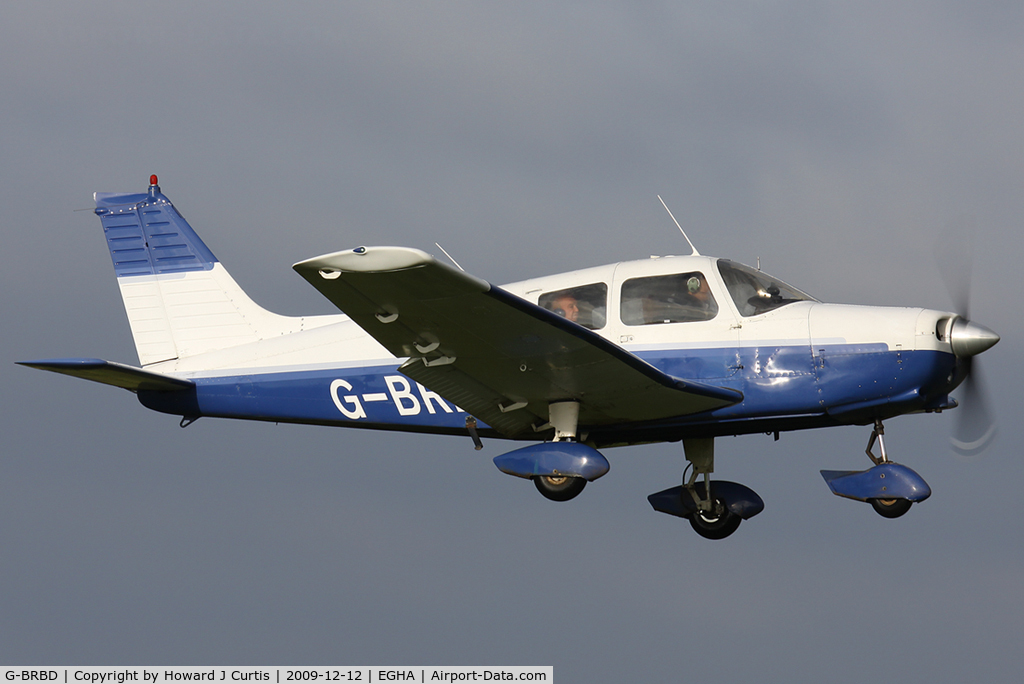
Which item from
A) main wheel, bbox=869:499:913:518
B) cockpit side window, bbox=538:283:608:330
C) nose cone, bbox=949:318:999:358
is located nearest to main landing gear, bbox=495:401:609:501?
cockpit side window, bbox=538:283:608:330

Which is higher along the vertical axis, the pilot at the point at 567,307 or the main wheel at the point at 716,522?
the pilot at the point at 567,307

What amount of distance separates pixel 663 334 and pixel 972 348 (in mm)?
2793

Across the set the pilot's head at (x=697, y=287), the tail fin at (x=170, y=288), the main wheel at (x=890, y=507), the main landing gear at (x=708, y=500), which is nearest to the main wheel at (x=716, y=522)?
the main landing gear at (x=708, y=500)

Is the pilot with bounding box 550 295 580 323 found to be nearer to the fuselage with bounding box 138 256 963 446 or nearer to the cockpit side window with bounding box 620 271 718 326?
the fuselage with bounding box 138 256 963 446

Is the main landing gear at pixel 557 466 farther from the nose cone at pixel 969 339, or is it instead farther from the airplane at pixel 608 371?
the nose cone at pixel 969 339

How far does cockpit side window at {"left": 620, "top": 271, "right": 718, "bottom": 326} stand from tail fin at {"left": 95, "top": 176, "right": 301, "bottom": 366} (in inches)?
164

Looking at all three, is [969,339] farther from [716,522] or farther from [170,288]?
[170,288]

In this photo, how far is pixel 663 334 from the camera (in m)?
11.7

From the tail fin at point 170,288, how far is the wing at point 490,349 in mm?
3244

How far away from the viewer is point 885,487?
11.1m

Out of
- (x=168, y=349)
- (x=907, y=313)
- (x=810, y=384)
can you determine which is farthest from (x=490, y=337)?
(x=168, y=349)

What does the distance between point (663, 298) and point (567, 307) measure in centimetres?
93

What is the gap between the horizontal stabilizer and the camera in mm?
11641

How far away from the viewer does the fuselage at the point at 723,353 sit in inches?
439
